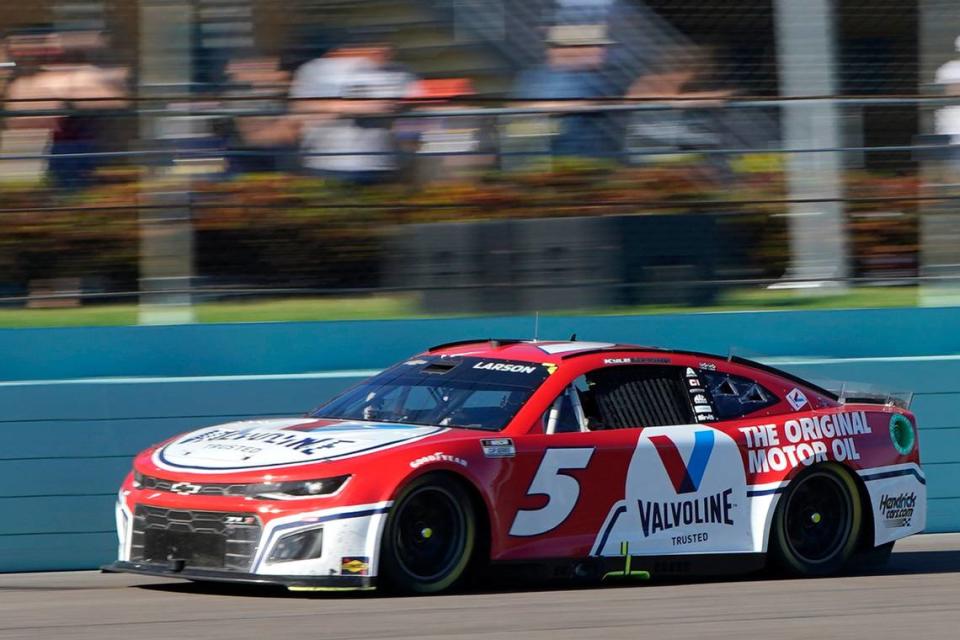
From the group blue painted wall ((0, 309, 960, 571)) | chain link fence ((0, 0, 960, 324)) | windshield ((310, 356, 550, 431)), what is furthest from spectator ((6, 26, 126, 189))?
windshield ((310, 356, 550, 431))

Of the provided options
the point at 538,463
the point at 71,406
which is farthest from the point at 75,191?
the point at 538,463

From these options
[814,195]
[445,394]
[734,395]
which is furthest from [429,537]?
[814,195]

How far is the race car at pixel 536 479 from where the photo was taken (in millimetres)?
7320

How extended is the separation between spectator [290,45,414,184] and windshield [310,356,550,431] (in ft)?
5.92

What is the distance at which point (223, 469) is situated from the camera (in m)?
7.52

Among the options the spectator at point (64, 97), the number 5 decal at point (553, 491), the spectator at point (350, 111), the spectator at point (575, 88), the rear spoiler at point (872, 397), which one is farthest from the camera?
the spectator at point (575, 88)

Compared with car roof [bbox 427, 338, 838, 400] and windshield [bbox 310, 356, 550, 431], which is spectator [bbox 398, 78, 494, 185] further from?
windshield [bbox 310, 356, 550, 431]

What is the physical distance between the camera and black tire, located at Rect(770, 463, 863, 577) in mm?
8680

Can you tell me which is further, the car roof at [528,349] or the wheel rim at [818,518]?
the wheel rim at [818,518]

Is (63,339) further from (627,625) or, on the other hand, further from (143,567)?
(627,625)

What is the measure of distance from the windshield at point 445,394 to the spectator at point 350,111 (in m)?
1.81

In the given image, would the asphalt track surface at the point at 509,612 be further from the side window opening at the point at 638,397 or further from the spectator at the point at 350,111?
the spectator at the point at 350,111

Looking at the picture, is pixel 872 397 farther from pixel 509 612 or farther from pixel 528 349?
pixel 509 612

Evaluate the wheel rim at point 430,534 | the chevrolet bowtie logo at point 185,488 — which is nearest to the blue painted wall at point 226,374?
the chevrolet bowtie logo at point 185,488
